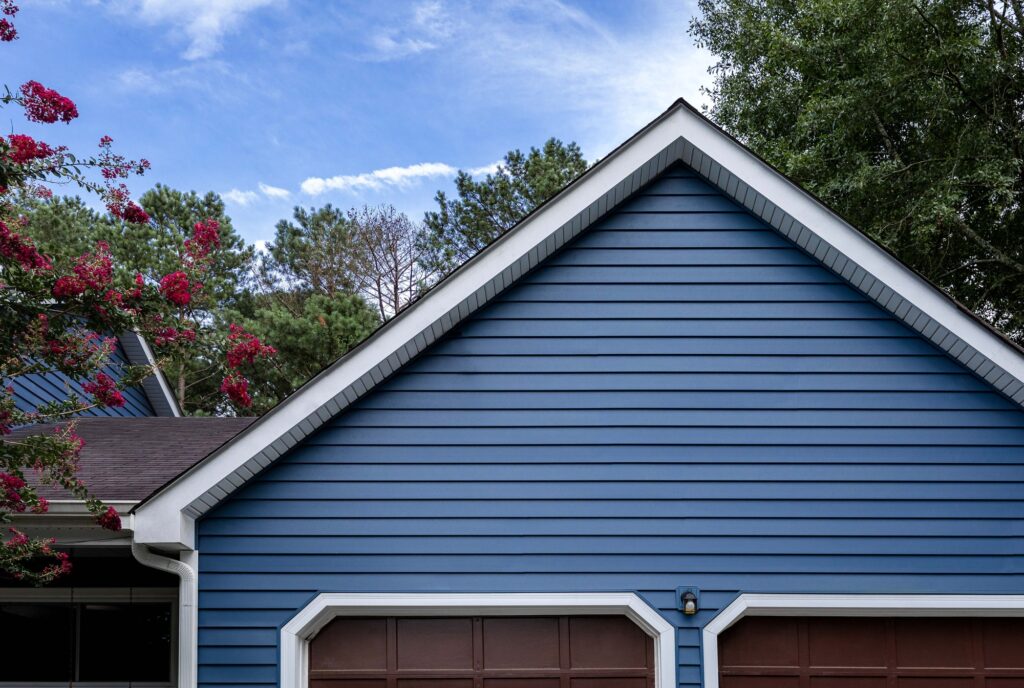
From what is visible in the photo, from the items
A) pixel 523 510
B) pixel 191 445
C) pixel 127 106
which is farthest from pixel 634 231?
pixel 127 106

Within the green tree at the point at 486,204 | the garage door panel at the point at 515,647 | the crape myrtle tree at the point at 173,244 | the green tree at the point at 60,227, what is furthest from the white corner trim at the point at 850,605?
the green tree at the point at 60,227

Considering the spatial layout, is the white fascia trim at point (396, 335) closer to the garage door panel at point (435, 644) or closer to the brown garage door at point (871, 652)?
the garage door panel at point (435, 644)

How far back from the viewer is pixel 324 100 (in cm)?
3272

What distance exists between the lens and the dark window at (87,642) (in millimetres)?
6419

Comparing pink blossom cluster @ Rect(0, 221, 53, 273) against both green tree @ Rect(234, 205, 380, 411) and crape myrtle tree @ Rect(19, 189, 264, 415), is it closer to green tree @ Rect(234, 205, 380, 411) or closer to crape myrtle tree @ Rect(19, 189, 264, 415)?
green tree @ Rect(234, 205, 380, 411)

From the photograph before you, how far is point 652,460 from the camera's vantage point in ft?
18.6

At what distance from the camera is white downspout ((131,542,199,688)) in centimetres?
529

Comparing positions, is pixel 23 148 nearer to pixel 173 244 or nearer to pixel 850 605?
pixel 850 605

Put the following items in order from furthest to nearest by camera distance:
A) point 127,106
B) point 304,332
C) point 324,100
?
point 324,100 < point 127,106 < point 304,332

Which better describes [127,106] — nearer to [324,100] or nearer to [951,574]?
[324,100]

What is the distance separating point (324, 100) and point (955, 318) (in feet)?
100

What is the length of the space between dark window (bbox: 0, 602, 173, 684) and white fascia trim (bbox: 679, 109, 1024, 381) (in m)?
5.30

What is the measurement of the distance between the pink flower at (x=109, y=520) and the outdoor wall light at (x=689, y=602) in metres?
3.53

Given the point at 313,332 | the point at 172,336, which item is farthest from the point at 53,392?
the point at 313,332
